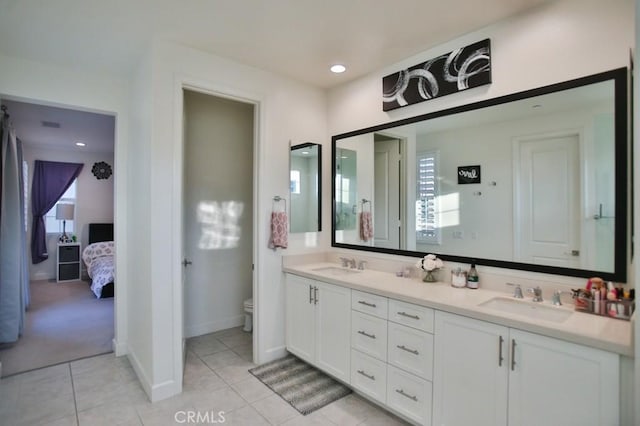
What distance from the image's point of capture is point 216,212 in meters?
3.90

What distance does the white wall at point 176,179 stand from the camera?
2.49m

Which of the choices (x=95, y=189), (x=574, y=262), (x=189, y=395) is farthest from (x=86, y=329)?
(x=574, y=262)

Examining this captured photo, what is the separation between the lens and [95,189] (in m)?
7.23

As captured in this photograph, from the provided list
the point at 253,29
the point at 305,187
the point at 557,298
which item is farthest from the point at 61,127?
the point at 557,298

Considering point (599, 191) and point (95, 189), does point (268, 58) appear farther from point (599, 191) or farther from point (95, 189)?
point (95, 189)

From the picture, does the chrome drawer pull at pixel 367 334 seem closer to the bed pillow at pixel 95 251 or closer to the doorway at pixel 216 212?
the doorway at pixel 216 212

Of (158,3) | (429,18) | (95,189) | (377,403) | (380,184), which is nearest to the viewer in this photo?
(158,3)

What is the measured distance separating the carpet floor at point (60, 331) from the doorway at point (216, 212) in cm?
103

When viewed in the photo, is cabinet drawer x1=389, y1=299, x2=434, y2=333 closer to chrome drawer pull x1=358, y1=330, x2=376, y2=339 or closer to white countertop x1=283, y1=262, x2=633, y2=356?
white countertop x1=283, y1=262, x2=633, y2=356

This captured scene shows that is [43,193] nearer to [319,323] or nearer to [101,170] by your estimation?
[101,170]

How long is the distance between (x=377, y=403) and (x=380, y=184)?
66.9 inches

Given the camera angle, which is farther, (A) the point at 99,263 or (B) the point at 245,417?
(A) the point at 99,263

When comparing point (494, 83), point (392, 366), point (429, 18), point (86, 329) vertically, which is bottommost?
point (86, 329)

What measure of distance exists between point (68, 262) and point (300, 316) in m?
6.09
